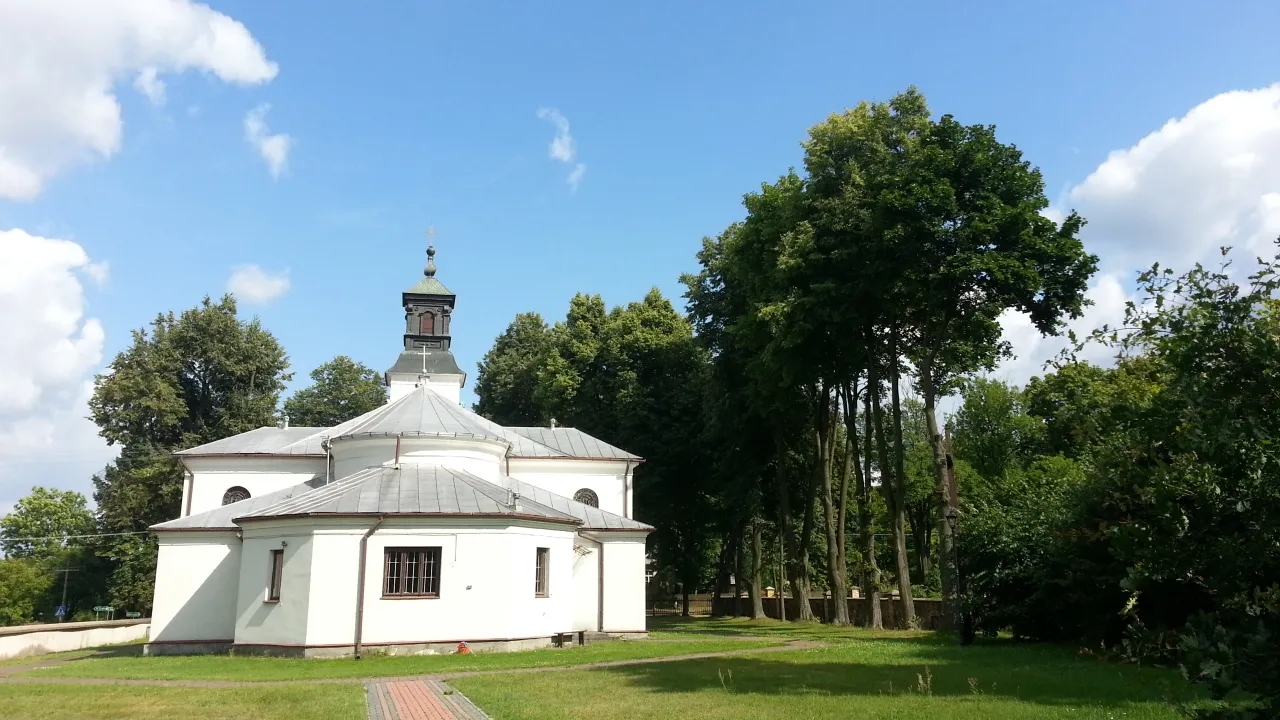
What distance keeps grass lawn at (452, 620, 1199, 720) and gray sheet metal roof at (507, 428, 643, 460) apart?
1536cm

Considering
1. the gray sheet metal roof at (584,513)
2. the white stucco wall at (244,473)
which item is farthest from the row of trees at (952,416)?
the white stucco wall at (244,473)

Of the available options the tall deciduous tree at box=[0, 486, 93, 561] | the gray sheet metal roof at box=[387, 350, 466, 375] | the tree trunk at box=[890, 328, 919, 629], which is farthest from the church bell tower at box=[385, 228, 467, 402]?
the tall deciduous tree at box=[0, 486, 93, 561]

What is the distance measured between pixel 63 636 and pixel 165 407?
72.7ft

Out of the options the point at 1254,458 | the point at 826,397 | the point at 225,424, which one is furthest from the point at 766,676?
the point at 225,424

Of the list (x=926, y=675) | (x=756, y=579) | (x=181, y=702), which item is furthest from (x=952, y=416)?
(x=181, y=702)

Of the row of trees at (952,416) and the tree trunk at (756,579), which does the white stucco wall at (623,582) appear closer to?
the row of trees at (952,416)

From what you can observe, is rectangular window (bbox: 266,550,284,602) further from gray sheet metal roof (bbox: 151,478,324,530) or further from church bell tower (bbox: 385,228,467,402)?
church bell tower (bbox: 385,228,467,402)

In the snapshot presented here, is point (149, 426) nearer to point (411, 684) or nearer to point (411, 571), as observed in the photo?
point (411, 571)

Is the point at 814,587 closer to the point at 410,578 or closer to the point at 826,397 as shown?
the point at 826,397

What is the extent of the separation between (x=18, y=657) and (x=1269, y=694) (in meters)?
31.1

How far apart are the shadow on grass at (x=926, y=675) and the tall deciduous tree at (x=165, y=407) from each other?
129ft

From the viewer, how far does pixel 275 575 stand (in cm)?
2262

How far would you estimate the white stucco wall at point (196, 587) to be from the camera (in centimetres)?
2566

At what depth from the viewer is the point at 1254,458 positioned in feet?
19.5
